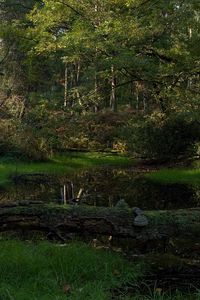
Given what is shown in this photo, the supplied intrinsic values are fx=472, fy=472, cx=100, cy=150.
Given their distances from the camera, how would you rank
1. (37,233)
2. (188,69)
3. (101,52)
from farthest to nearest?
1. (101,52)
2. (188,69)
3. (37,233)

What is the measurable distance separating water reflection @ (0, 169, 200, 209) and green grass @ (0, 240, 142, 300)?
170 inches

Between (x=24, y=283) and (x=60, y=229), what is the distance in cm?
159

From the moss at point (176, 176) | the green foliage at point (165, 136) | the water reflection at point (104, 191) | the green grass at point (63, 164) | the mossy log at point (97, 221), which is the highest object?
the green foliage at point (165, 136)

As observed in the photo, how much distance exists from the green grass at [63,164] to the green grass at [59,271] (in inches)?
371

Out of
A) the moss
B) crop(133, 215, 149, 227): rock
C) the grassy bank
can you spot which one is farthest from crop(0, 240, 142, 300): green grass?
the moss

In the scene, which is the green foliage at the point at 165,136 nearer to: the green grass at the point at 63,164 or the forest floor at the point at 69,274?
the green grass at the point at 63,164

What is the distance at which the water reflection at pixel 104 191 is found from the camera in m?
12.6

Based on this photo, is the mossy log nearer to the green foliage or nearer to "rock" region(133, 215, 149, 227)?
"rock" region(133, 215, 149, 227)

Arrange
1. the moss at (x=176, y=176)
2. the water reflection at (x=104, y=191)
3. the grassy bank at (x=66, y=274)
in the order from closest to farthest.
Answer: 1. the grassy bank at (x=66, y=274)
2. the water reflection at (x=104, y=191)
3. the moss at (x=176, y=176)

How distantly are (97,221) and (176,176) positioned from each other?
10995 mm

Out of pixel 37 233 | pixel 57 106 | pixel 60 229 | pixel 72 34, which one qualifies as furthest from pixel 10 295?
pixel 57 106

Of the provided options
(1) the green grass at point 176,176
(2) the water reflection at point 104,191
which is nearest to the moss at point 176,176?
(1) the green grass at point 176,176

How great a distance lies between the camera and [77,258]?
6488mm

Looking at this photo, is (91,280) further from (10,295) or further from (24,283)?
(10,295)
